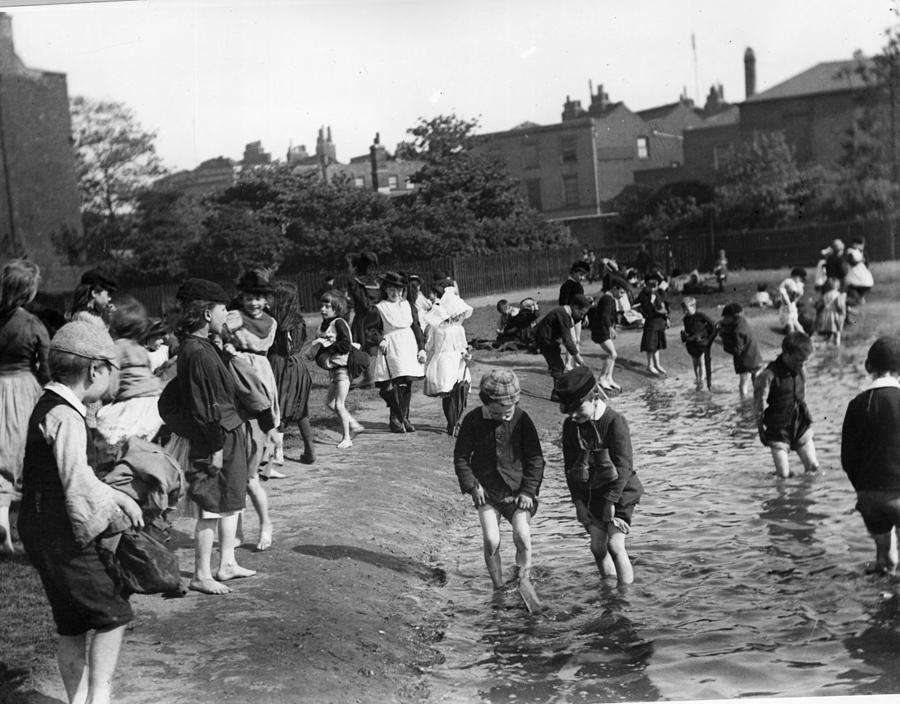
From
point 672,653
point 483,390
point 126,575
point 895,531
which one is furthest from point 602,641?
point 126,575

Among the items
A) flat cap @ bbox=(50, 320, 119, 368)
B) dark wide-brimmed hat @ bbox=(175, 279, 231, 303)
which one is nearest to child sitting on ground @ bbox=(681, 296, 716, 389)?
dark wide-brimmed hat @ bbox=(175, 279, 231, 303)

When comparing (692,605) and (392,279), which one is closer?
(692,605)

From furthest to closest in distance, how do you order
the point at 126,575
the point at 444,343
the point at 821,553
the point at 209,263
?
the point at 444,343 → the point at 209,263 → the point at 821,553 → the point at 126,575

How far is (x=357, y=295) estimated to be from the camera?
11.3 meters

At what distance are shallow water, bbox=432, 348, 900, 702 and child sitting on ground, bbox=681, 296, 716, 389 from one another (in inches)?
135

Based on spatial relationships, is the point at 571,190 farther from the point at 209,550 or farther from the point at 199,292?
the point at 209,550

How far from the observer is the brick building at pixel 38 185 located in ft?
34.5

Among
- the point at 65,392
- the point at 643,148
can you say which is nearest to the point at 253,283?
the point at 65,392

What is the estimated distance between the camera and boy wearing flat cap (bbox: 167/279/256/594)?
256 inches

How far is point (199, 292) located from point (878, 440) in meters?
4.22

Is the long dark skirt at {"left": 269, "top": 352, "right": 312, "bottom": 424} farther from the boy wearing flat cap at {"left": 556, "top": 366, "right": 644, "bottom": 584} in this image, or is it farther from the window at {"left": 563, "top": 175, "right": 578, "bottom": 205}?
the window at {"left": 563, "top": 175, "right": 578, "bottom": 205}

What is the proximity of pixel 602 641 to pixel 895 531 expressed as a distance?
2.09 metres

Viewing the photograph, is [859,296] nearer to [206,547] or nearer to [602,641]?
[602,641]

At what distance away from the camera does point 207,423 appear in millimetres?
6500
